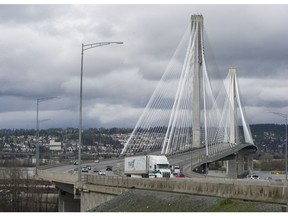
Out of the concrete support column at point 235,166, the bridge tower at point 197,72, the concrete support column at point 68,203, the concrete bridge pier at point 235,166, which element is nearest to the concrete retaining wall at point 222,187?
the concrete support column at point 68,203

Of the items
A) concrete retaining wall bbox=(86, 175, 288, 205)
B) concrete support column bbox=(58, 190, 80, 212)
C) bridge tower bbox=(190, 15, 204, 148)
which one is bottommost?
concrete support column bbox=(58, 190, 80, 212)

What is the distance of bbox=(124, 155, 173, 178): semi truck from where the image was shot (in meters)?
59.3

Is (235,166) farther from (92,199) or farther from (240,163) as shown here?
(92,199)

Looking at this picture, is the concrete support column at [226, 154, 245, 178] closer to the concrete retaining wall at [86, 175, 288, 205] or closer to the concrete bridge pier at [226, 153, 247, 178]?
the concrete bridge pier at [226, 153, 247, 178]

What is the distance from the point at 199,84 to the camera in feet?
304

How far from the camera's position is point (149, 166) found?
61.7 m

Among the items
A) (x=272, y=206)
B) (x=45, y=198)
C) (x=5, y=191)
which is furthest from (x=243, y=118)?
(x=272, y=206)

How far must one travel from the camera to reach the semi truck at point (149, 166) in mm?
59344


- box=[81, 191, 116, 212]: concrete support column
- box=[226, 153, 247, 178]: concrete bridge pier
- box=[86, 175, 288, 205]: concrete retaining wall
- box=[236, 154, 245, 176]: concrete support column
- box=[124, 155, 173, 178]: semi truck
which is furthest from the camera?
box=[236, 154, 245, 176]: concrete support column

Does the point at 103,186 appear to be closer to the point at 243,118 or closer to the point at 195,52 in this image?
the point at 195,52

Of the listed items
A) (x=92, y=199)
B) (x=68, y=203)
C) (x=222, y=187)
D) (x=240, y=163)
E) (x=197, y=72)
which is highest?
(x=197, y=72)

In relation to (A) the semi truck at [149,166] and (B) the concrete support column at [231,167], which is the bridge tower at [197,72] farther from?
(A) the semi truck at [149,166]

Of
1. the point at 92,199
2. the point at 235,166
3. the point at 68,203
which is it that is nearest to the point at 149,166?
the point at 92,199

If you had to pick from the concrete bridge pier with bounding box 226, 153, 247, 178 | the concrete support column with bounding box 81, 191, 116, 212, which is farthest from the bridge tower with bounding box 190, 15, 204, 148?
the concrete support column with bounding box 81, 191, 116, 212
